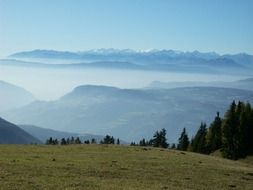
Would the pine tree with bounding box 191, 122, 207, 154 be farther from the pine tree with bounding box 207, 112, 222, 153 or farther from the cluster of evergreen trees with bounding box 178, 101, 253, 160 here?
the cluster of evergreen trees with bounding box 178, 101, 253, 160

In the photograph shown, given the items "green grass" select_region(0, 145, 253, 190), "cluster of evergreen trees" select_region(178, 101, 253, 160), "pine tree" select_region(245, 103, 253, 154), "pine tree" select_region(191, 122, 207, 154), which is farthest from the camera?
"pine tree" select_region(191, 122, 207, 154)

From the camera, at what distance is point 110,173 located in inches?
1641

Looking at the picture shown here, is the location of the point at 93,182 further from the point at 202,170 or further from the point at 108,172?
the point at 202,170

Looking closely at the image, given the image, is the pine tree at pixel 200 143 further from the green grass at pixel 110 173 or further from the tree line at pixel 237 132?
the green grass at pixel 110 173

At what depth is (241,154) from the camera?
4183 inches

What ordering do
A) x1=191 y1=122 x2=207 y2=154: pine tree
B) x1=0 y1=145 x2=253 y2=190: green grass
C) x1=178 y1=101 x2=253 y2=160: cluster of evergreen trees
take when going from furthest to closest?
x1=191 y1=122 x2=207 y2=154: pine tree < x1=178 y1=101 x2=253 y2=160: cluster of evergreen trees < x1=0 y1=145 x2=253 y2=190: green grass

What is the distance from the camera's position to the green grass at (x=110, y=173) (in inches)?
1373

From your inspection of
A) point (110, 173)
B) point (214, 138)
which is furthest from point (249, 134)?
point (110, 173)

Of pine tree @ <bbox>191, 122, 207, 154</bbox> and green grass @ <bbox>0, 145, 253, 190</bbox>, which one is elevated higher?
pine tree @ <bbox>191, 122, 207, 154</bbox>

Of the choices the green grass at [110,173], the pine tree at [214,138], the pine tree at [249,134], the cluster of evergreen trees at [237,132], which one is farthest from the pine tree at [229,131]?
the green grass at [110,173]

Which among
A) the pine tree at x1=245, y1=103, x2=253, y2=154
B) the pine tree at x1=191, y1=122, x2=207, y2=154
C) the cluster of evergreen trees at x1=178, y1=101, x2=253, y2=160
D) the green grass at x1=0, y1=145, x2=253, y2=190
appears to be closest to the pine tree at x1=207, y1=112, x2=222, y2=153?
the pine tree at x1=191, y1=122, x2=207, y2=154

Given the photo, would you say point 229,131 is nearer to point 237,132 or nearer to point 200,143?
point 237,132

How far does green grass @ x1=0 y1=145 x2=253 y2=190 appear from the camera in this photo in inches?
1373

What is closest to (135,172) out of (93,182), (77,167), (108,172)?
(108,172)
